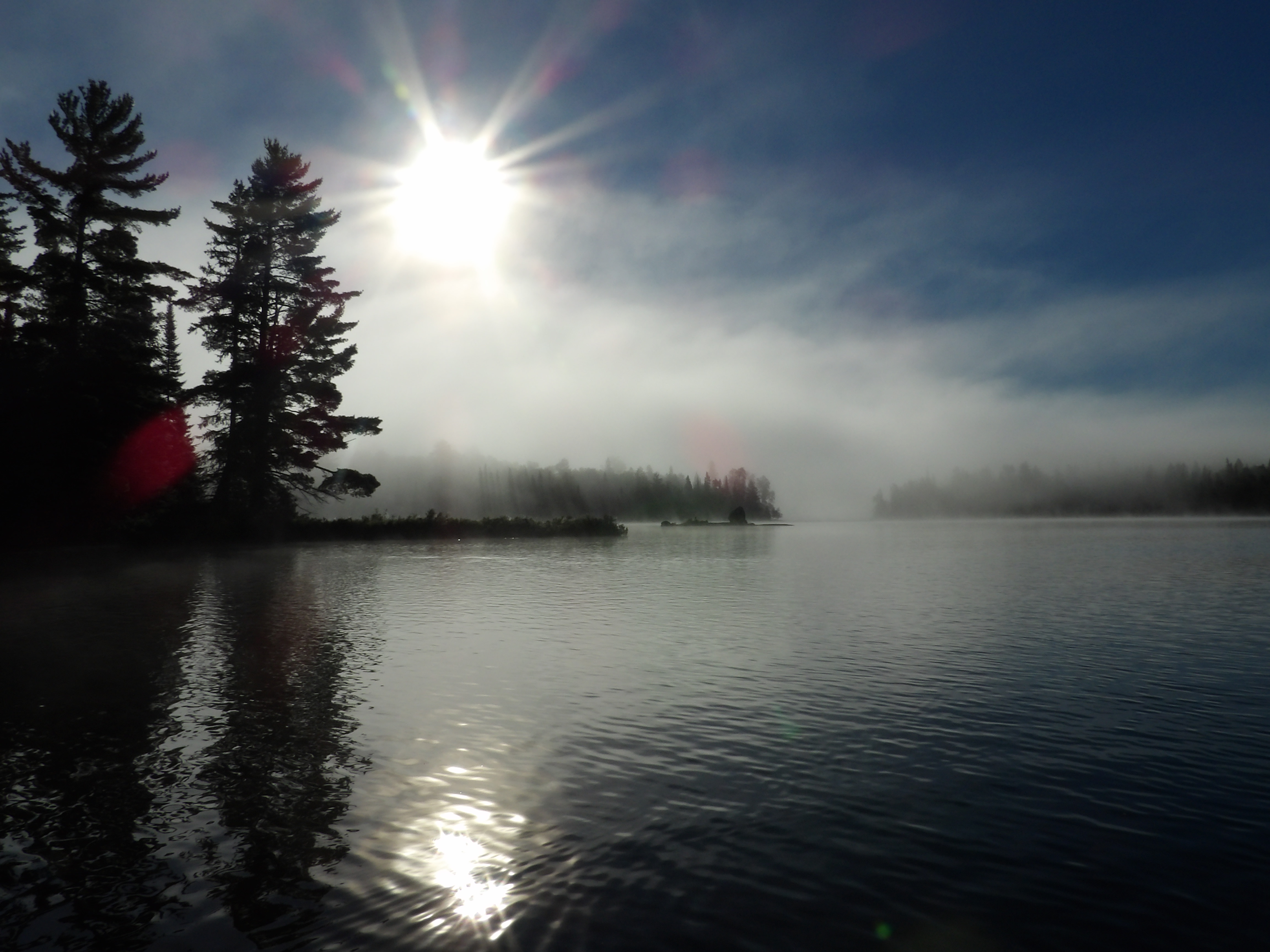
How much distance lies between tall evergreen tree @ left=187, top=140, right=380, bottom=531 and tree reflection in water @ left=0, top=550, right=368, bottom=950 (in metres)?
42.7

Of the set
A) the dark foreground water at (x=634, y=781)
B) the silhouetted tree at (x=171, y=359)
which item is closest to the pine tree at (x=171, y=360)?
the silhouetted tree at (x=171, y=359)

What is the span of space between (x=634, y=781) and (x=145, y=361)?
52549mm

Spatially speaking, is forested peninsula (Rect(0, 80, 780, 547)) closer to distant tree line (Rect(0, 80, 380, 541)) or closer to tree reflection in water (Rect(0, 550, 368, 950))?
distant tree line (Rect(0, 80, 380, 541))

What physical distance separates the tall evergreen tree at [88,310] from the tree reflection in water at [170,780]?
28.7m

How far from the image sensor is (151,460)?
176ft

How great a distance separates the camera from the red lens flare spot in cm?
5106

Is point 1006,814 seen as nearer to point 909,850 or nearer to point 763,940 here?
point 909,850

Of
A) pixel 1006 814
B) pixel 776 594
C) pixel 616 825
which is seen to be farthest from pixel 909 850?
pixel 776 594

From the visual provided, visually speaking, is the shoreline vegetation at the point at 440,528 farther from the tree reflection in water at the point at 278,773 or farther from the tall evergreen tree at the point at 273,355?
the tree reflection in water at the point at 278,773

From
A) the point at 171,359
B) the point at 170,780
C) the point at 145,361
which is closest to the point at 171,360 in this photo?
the point at 171,359

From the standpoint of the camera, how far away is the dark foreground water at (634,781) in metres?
7.13

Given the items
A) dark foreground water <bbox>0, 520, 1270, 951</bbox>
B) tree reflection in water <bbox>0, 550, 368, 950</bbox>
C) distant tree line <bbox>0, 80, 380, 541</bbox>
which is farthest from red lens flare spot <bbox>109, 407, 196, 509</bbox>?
tree reflection in water <bbox>0, 550, 368, 950</bbox>

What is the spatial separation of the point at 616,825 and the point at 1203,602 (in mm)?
28178

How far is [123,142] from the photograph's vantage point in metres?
55.2
